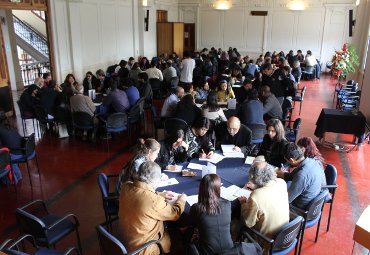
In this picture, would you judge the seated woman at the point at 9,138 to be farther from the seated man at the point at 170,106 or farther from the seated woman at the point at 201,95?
the seated woman at the point at 201,95

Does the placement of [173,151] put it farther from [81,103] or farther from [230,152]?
[81,103]

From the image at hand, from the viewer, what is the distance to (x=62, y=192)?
541cm

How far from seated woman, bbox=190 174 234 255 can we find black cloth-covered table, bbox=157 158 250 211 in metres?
0.52

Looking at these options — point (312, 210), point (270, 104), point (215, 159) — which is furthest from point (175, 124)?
point (312, 210)

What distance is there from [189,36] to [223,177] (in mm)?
16304

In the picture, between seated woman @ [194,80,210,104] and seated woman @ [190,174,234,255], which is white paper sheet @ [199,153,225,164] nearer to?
seated woman @ [190,174,234,255]

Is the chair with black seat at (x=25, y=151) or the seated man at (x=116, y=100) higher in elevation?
the seated man at (x=116, y=100)

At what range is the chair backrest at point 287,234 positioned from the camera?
313cm

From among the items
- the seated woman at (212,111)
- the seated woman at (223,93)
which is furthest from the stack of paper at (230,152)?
the seated woman at (223,93)

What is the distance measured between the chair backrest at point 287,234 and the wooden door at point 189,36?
55.5 feet

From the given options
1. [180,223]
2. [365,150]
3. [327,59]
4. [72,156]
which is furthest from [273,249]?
[327,59]

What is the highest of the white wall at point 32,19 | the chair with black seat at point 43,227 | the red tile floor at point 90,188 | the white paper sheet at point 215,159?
the white wall at point 32,19

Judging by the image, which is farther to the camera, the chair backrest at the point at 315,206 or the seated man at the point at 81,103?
the seated man at the point at 81,103

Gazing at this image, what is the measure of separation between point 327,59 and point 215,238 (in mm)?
16495
